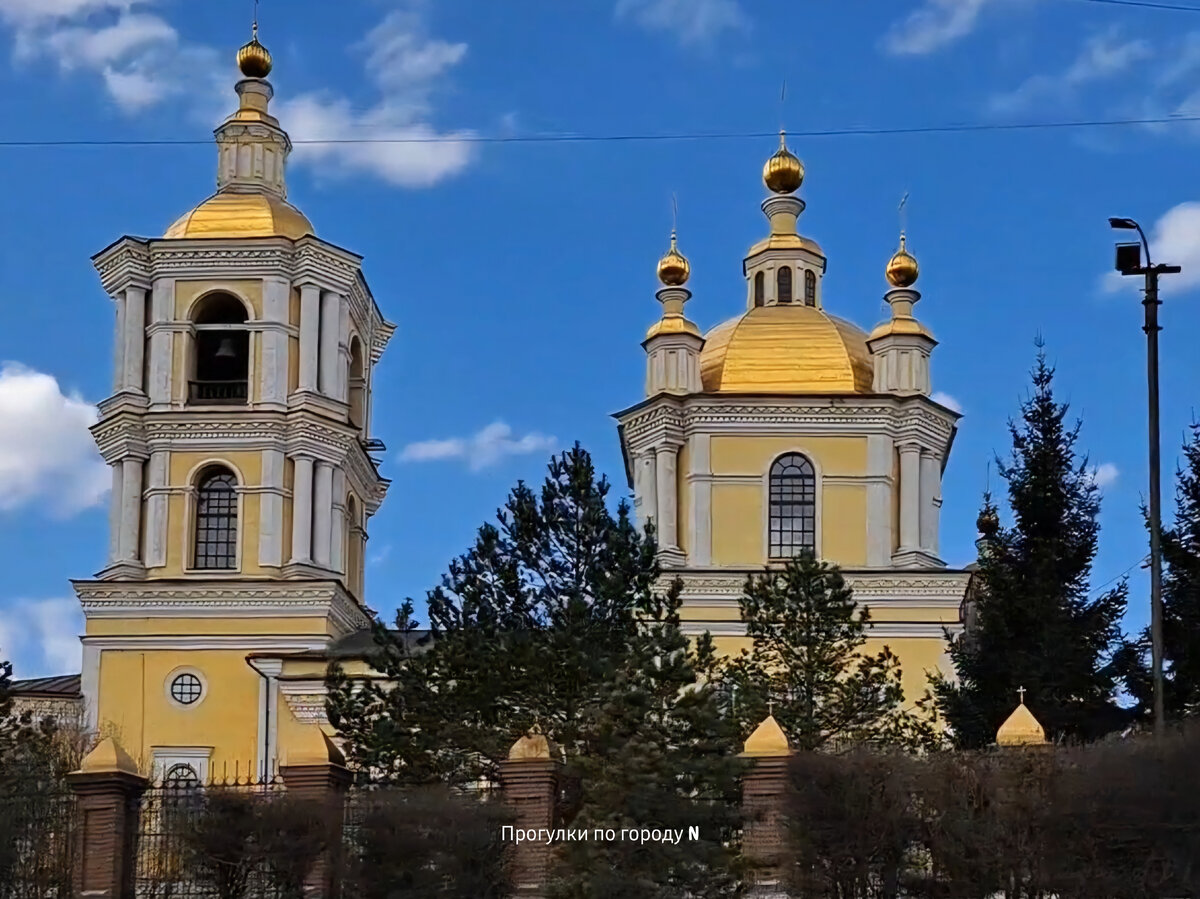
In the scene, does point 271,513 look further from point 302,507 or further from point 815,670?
point 815,670

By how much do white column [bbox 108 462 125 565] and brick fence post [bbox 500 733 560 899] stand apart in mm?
19579

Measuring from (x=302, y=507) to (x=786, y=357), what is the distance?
973cm

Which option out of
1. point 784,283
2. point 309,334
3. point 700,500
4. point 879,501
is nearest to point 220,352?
point 309,334

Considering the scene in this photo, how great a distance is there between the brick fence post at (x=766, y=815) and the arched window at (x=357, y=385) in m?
23.0

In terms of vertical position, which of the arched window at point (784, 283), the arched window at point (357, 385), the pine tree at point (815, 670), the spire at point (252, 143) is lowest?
the pine tree at point (815, 670)

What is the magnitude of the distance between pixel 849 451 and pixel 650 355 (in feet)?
14.2

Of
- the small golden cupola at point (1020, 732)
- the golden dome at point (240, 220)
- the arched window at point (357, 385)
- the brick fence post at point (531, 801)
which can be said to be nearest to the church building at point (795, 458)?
the arched window at point (357, 385)

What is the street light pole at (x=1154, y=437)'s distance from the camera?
23.4m

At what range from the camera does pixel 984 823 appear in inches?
928

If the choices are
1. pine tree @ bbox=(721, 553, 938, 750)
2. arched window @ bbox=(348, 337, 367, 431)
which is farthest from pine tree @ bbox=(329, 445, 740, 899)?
arched window @ bbox=(348, 337, 367, 431)

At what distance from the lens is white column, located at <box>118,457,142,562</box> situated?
42.3 m

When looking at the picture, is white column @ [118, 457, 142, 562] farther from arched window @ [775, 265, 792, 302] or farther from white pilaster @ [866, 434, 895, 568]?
white pilaster @ [866, 434, 895, 568]

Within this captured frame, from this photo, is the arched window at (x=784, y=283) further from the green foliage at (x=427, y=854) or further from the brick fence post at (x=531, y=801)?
the green foliage at (x=427, y=854)

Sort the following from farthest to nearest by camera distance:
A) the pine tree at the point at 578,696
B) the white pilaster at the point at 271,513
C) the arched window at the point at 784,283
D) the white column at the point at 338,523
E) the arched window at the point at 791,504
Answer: the arched window at the point at 784,283 → the arched window at the point at 791,504 → the white column at the point at 338,523 → the white pilaster at the point at 271,513 → the pine tree at the point at 578,696
